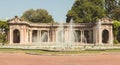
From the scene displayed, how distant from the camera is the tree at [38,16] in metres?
102

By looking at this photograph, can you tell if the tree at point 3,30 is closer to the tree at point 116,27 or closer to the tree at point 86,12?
the tree at point 86,12

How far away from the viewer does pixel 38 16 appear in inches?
4031

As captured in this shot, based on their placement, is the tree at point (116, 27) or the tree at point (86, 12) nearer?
the tree at point (116, 27)

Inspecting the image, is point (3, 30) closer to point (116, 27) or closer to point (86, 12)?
point (86, 12)

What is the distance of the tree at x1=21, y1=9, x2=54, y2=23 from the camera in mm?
101575

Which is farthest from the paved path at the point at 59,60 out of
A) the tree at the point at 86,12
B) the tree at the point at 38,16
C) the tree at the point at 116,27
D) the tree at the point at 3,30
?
the tree at the point at 38,16

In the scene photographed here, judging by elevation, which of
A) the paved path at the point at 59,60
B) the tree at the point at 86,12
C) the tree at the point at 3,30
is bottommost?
the paved path at the point at 59,60

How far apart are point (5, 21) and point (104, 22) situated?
23666 millimetres

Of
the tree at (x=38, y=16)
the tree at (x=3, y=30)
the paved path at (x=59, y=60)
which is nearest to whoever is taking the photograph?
the paved path at (x=59, y=60)

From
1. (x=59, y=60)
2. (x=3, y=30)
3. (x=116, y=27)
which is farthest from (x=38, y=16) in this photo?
(x=59, y=60)

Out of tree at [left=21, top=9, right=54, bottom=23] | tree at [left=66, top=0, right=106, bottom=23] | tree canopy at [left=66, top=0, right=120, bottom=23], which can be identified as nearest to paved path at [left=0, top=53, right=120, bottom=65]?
tree canopy at [left=66, top=0, right=120, bottom=23]

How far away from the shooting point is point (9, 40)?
217 ft

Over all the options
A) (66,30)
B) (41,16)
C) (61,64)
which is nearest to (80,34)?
(66,30)

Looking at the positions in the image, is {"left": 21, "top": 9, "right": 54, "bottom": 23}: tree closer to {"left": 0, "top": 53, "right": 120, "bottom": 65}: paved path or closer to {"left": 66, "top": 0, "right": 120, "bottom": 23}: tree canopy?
{"left": 66, "top": 0, "right": 120, "bottom": 23}: tree canopy
